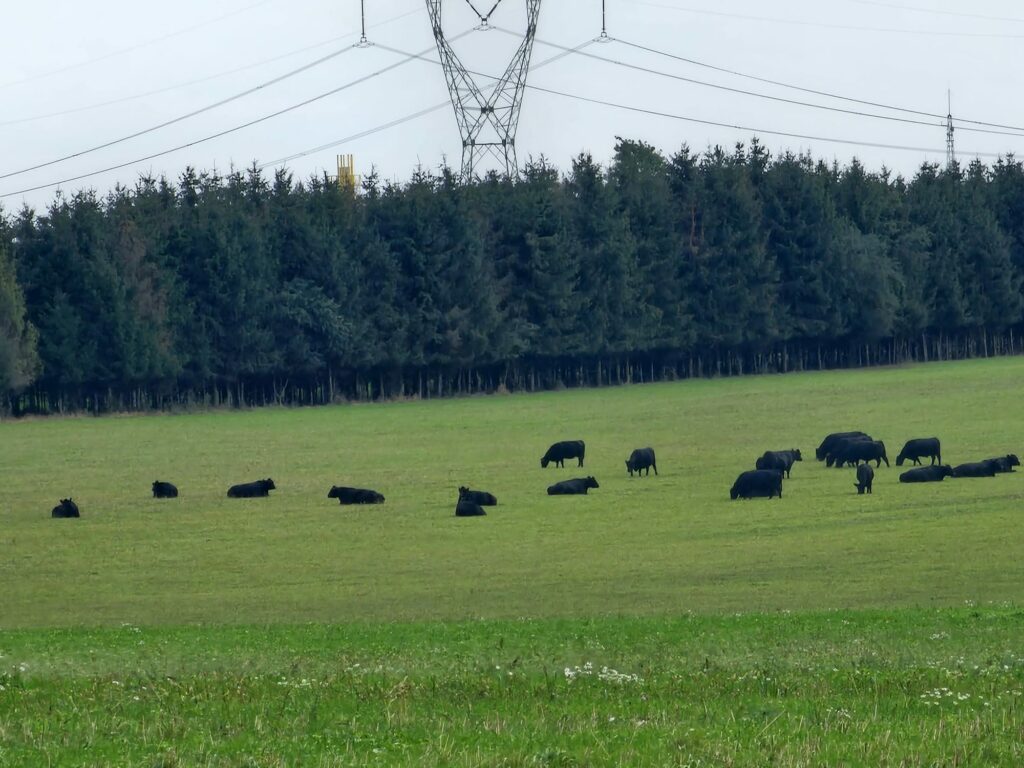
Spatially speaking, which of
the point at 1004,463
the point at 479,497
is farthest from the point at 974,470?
the point at 479,497

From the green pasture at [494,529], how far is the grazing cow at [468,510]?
41 centimetres

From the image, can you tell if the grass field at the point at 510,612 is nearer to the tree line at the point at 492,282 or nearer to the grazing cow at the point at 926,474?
the grazing cow at the point at 926,474

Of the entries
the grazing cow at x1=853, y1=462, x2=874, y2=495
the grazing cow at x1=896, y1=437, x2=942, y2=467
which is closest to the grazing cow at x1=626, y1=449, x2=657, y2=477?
the grazing cow at x1=896, y1=437, x2=942, y2=467

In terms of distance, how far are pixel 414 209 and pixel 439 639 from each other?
79.7 metres

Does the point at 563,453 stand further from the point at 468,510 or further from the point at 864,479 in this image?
the point at 468,510

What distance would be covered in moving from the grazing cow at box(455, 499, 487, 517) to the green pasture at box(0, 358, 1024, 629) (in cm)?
41

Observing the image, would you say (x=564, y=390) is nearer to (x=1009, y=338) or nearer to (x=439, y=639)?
(x=1009, y=338)

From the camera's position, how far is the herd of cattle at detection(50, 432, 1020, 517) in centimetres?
3584

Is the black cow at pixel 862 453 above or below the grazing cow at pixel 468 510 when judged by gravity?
above

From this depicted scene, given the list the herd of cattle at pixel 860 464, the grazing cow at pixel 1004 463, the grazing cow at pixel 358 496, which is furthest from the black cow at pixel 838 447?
the grazing cow at pixel 358 496

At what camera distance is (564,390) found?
93438 millimetres

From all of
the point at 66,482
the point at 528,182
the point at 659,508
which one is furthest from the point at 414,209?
the point at 659,508

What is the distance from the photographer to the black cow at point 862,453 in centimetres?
4262

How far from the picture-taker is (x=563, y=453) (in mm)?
46375
